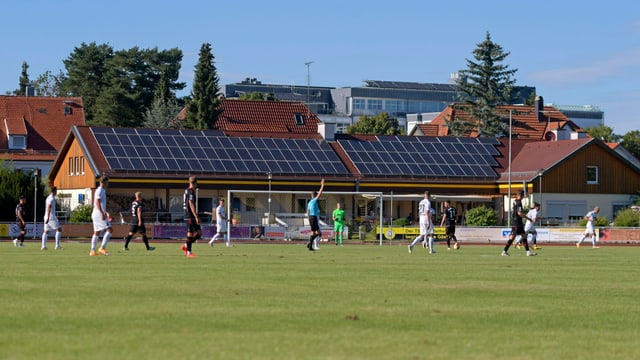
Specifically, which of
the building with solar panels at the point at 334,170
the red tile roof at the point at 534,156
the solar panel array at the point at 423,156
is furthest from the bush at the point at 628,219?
the solar panel array at the point at 423,156

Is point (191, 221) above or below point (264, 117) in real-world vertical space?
below

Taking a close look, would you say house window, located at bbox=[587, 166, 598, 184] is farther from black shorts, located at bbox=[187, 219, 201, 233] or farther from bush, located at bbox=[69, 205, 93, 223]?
black shorts, located at bbox=[187, 219, 201, 233]

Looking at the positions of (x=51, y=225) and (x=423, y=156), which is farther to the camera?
(x=423, y=156)

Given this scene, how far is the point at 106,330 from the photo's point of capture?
1291 cm

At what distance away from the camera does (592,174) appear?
272ft

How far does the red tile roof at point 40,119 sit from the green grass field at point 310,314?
253ft

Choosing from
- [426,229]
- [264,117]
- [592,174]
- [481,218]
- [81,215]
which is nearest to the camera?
[426,229]

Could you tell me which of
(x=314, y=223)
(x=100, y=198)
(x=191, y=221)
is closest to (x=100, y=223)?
(x=100, y=198)

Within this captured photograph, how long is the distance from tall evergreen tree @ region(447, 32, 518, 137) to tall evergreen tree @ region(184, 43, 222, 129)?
24143 millimetres

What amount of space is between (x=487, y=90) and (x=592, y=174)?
35034 millimetres

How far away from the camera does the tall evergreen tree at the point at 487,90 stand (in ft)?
381

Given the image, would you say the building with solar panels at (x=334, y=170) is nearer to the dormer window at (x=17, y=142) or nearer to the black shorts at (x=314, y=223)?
the dormer window at (x=17, y=142)

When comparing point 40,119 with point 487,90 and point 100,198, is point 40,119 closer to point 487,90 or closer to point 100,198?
point 487,90

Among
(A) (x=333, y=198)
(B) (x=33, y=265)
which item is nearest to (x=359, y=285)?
(B) (x=33, y=265)
